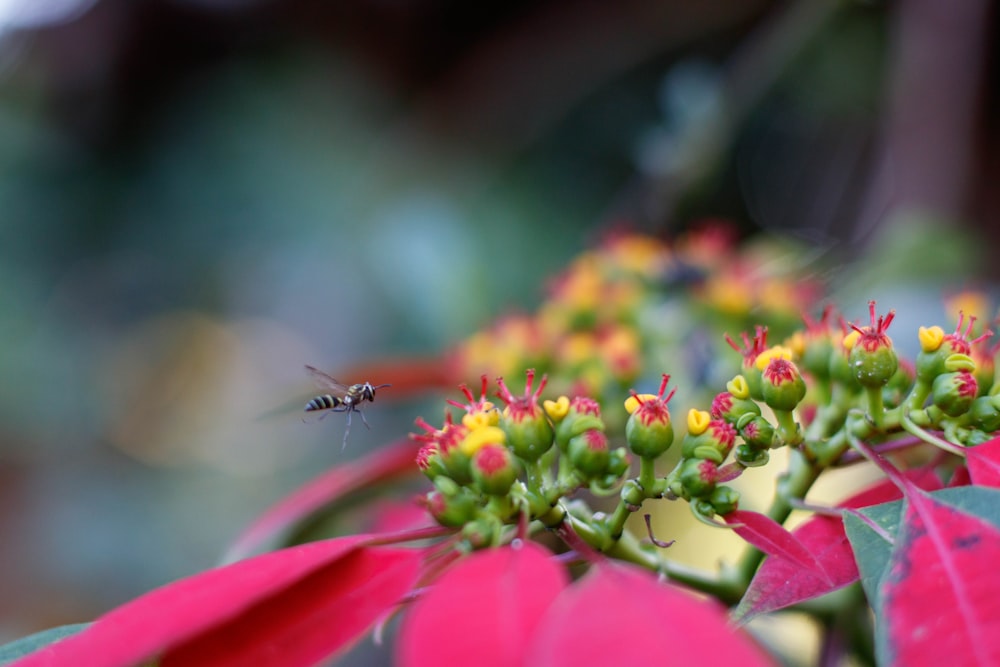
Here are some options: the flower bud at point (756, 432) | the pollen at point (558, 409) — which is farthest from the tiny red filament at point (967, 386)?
the pollen at point (558, 409)

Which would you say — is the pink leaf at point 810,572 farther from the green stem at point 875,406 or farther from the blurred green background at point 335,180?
the blurred green background at point 335,180

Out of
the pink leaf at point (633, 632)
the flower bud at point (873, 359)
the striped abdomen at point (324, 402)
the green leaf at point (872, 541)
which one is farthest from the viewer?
the striped abdomen at point (324, 402)

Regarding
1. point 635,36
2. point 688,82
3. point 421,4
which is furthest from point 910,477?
point 421,4

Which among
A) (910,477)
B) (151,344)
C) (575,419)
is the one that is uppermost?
(151,344)

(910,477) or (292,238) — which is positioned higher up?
(292,238)

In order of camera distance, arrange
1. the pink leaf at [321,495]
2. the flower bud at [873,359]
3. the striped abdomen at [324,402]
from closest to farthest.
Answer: the flower bud at [873,359]
the pink leaf at [321,495]
the striped abdomen at [324,402]

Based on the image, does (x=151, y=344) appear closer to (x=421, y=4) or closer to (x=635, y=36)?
(x=421, y=4)

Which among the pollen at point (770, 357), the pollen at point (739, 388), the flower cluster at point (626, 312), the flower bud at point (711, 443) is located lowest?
the flower bud at point (711, 443)
